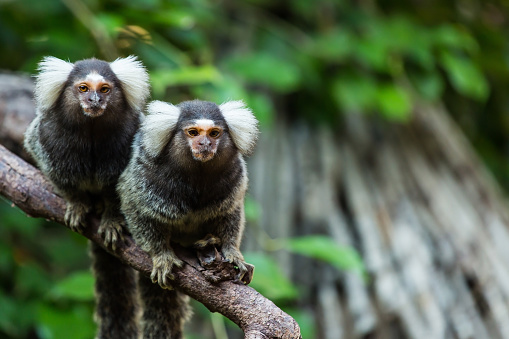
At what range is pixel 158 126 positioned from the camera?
6.70 ft

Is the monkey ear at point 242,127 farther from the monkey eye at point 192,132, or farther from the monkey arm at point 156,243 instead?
the monkey arm at point 156,243

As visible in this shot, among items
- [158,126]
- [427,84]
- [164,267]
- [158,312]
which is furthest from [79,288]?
[427,84]

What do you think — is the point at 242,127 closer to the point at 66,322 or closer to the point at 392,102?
the point at 66,322

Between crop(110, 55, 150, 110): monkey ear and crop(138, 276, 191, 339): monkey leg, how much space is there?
0.73m

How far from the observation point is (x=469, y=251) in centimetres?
398

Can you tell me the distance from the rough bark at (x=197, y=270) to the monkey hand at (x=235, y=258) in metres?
0.03

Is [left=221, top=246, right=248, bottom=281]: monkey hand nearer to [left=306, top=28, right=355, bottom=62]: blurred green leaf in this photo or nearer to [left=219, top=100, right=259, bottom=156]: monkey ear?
[left=219, top=100, right=259, bottom=156]: monkey ear

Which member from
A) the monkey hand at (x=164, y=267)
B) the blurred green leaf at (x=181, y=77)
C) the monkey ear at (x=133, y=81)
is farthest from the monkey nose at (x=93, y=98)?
the blurred green leaf at (x=181, y=77)

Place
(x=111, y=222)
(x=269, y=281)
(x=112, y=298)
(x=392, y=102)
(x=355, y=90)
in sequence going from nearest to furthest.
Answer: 1. (x=111, y=222)
2. (x=112, y=298)
3. (x=269, y=281)
4. (x=392, y=102)
5. (x=355, y=90)

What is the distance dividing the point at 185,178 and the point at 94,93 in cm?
42

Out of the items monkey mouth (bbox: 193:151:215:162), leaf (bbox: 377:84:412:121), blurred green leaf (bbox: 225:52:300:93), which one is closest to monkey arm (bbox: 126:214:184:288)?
monkey mouth (bbox: 193:151:215:162)

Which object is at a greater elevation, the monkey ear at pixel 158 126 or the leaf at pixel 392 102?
the monkey ear at pixel 158 126

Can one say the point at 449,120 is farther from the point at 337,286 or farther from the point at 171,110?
the point at 171,110

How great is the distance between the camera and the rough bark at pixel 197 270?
6.48ft
